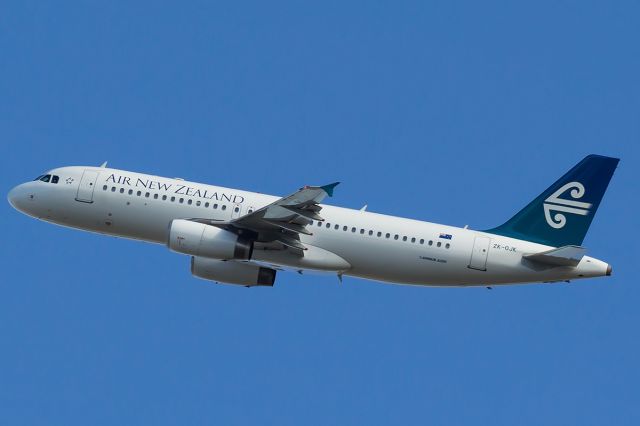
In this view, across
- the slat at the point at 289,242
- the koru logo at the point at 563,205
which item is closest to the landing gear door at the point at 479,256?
the koru logo at the point at 563,205

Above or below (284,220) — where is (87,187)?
above

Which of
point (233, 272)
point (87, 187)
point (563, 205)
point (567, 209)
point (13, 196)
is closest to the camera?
point (567, 209)

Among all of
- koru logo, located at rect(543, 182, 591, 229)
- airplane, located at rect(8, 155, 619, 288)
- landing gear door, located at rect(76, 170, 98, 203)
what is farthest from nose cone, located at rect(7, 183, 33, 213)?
koru logo, located at rect(543, 182, 591, 229)

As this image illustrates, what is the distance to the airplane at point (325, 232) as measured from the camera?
5891cm

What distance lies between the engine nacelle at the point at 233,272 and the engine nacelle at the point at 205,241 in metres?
→ 2.24

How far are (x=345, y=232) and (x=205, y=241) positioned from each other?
7.06 metres

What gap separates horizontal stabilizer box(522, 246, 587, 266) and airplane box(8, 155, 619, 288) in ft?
0.17

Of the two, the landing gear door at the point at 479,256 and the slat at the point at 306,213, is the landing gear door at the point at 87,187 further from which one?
the landing gear door at the point at 479,256

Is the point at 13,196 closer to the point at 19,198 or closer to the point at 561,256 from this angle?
the point at 19,198

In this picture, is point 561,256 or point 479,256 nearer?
point 561,256

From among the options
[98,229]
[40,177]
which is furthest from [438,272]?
[40,177]

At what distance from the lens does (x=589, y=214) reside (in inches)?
2400

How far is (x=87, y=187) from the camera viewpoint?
6197cm

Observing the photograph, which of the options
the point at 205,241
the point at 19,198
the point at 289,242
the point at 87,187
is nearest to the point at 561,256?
the point at 289,242
